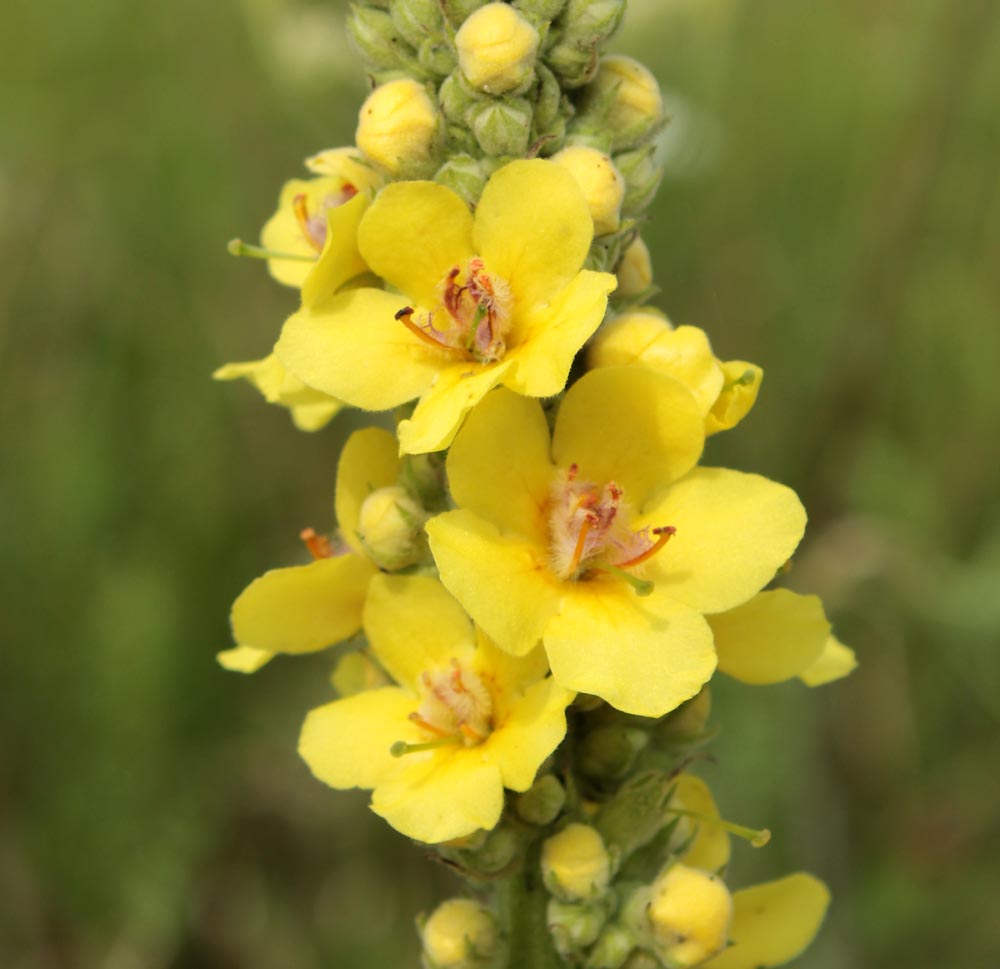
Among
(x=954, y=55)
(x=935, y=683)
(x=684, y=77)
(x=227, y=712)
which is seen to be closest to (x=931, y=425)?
(x=935, y=683)

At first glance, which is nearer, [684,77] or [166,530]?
[166,530]

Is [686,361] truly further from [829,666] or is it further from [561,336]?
[829,666]

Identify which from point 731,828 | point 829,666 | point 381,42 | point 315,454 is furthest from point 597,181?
point 315,454

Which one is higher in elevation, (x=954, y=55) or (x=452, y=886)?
(x=954, y=55)

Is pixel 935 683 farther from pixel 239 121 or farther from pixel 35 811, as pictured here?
pixel 239 121

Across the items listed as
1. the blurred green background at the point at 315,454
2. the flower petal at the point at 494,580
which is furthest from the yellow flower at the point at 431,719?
the blurred green background at the point at 315,454

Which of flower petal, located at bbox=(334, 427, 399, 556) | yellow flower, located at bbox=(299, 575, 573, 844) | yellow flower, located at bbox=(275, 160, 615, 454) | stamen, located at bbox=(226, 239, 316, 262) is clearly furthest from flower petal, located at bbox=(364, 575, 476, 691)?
stamen, located at bbox=(226, 239, 316, 262)
